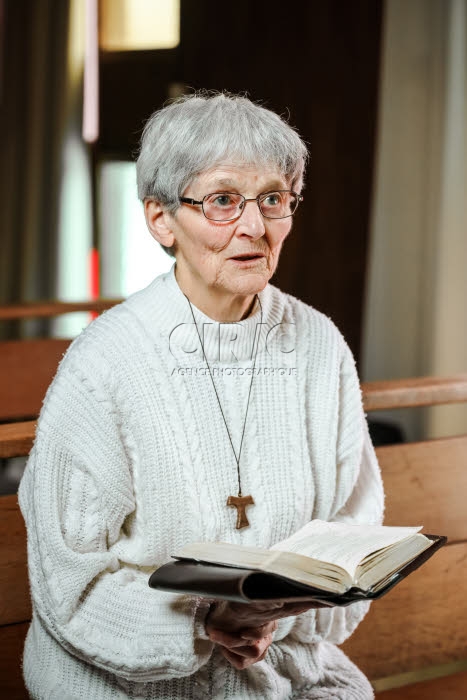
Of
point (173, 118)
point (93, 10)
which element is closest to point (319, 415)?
point (173, 118)

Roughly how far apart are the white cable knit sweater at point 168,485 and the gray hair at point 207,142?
20 centimetres

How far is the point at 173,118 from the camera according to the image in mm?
1507

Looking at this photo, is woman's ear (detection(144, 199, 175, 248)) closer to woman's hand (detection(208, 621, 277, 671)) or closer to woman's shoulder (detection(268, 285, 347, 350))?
woman's shoulder (detection(268, 285, 347, 350))

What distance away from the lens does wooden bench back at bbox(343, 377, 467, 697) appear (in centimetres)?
205

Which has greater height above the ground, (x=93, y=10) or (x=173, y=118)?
(x=93, y=10)

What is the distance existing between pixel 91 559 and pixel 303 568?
0.36m

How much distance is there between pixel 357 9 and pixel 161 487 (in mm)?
3765

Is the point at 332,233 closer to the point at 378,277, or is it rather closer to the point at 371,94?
the point at 378,277

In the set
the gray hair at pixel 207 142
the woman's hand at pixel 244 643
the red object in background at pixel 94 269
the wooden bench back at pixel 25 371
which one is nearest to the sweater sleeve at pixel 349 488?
the woman's hand at pixel 244 643

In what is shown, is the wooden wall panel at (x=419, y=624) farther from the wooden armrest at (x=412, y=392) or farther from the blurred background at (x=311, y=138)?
the blurred background at (x=311, y=138)

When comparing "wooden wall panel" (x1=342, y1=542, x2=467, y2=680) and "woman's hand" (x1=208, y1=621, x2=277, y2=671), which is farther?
"wooden wall panel" (x1=342, y1=542, x2=467, y2=680)

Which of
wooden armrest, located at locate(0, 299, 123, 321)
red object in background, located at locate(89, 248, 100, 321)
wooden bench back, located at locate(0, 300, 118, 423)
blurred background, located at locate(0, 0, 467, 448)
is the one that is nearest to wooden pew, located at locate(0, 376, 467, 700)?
wooden bench back, located at locate(0, 300, 118, 423)

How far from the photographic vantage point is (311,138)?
490cm

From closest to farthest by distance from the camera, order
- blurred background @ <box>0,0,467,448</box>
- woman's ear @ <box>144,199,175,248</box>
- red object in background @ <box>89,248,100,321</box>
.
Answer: woman's ear @ <box>144,199,175,248</box>
blurred background @ <box>0,0,467,448</box>
red object in background @ <box>89,248,100,321</box>
